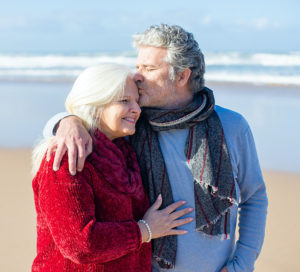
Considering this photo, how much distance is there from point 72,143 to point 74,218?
0.32 m

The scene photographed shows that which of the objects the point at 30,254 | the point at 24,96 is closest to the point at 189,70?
the point at 30,254

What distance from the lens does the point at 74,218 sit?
1.77 meters

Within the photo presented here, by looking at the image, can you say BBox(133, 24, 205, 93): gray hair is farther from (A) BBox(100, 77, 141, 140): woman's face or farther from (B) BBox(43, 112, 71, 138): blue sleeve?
(B) BBox(43, 112, 71, 138): blue sleeve

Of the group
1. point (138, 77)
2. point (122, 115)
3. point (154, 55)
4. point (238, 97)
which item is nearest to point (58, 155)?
point (122, 115)

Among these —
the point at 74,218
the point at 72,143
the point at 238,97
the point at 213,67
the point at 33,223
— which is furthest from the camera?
the point at 213,67

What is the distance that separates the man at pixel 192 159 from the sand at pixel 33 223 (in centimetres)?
158

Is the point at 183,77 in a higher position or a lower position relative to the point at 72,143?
higher

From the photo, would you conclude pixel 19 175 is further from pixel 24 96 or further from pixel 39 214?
pixel 24 96

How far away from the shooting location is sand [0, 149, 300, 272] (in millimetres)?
3789

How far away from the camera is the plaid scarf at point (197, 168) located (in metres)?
2.22

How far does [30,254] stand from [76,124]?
2.28 meters

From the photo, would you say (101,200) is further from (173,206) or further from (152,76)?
(152,76)

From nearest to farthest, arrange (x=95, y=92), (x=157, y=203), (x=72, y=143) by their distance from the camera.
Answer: (x=72, y=143) < (x=95, y=92) < (x=157, y=203)

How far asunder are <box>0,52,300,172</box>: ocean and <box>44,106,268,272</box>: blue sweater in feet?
5.75
